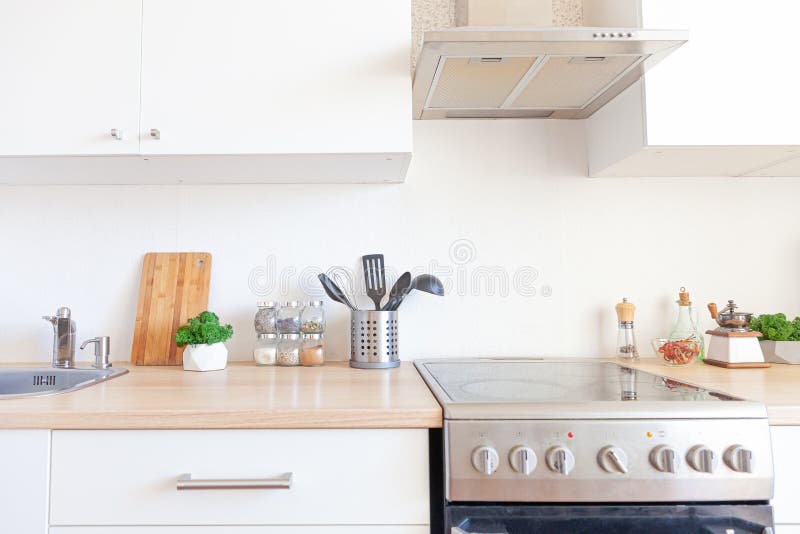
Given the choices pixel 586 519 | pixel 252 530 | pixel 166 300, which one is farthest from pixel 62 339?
pixel 586 519

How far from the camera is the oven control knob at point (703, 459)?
880 millimetres

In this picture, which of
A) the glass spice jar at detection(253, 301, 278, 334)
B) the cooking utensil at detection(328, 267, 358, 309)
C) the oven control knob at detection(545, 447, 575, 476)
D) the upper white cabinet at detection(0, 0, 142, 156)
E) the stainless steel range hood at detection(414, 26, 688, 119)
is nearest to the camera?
the oven control knob at detection(545, 447, 575, 476)

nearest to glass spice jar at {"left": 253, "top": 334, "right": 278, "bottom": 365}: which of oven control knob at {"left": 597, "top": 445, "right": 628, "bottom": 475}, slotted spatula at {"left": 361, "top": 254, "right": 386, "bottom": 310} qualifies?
slotted spatula at {"left": 361, "top": 254, "right": 386, "bottom": 310}

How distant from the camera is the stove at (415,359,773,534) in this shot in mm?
882

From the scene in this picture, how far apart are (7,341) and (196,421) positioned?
3.35 ft

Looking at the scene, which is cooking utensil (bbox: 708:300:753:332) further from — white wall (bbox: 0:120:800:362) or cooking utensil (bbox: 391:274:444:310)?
cooking utensil (bbox: 391:274:444:310)

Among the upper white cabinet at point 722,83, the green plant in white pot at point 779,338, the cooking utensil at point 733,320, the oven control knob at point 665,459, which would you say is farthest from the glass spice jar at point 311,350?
the green plant in white pot at point 779,338

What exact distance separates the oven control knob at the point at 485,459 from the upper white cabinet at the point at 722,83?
2.76ft

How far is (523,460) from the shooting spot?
88 cm

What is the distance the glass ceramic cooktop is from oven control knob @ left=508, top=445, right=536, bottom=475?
0.30ft

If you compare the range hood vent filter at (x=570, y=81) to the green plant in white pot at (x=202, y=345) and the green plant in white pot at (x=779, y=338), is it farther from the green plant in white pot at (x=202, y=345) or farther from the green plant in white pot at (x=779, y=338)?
the green plant in white pot at (x=202, y=345)

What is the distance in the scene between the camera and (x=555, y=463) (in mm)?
878

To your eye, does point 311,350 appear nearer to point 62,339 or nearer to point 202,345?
point 202,345

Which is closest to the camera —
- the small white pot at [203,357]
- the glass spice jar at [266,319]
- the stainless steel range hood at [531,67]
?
the stainless steel range hood at [531,67]
